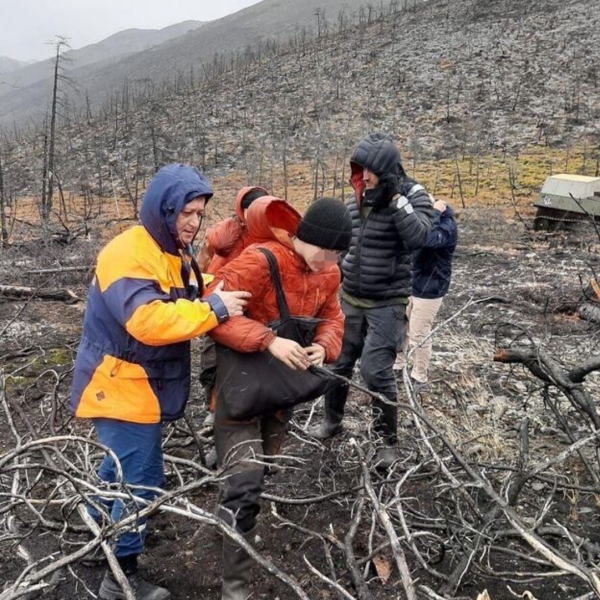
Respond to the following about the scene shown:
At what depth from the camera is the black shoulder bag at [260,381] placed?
2281 millimetres

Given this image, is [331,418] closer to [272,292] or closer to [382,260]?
[382,260]

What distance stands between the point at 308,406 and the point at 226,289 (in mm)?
2044

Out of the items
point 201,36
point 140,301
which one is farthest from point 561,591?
point 201,36

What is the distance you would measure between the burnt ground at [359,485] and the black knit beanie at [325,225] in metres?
0.80

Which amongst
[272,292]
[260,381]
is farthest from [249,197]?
[260,381]

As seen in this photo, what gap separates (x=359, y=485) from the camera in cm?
262

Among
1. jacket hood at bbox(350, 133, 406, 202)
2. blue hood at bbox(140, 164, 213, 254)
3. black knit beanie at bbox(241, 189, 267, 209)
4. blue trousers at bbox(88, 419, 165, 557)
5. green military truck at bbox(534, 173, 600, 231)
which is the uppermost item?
blue hood at bbox(140, 164, 213, 254)

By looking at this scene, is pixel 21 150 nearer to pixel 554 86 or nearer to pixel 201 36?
pixel 554 86

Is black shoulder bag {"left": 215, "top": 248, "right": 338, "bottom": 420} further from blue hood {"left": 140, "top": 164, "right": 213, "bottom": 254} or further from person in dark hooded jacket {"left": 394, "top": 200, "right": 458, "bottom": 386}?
person in dark hooded jacket {"left": 394, "top": 200, "right": 458, "bottom": 386}

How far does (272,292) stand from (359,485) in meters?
0.94

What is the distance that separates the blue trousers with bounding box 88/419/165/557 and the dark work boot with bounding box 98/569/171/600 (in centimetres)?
10

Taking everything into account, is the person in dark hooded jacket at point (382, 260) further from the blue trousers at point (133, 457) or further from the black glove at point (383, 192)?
the blue trousers at point (133, 457)

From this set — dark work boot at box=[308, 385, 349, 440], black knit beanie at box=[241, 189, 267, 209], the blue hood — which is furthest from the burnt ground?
black knit beanie at box=[241, 189, 267, 209]

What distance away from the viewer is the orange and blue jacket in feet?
6.62
